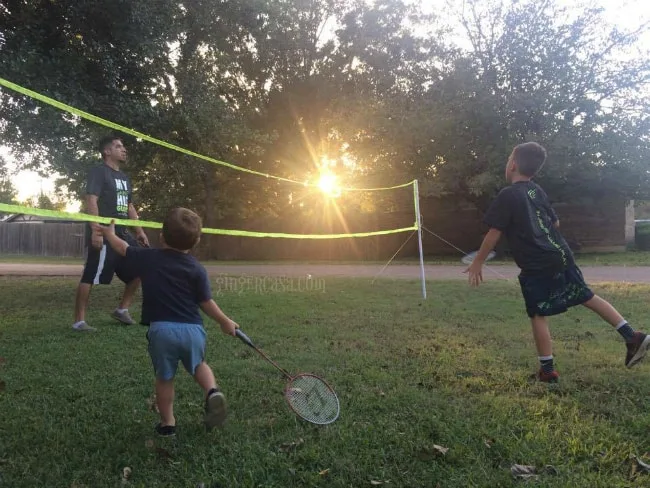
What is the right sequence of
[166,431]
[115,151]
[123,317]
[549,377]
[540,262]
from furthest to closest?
1. [123,317]
2. [115,151]
3. [540,262]
4. [549,377]
5. [166,431]

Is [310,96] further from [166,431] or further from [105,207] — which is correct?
[166,431]

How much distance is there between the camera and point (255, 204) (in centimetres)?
2503

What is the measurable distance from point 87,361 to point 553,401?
368cm

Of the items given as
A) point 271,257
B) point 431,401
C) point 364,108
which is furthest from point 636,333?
point 271,257

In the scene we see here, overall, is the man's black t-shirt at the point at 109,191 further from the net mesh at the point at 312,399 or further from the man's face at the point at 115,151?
the net mesh at the point at 312,399

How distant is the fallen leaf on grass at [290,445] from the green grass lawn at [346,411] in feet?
0.04

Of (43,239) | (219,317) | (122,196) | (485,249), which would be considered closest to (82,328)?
(122,196)

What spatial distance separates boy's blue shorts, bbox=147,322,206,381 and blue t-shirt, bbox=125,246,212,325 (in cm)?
5

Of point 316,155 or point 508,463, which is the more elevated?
point 316,155

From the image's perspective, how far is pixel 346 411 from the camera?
3264mm

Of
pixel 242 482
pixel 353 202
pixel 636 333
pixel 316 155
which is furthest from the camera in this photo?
pixel 316 155

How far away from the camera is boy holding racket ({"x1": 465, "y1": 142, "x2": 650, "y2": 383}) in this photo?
389 cm

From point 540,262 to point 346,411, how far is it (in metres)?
1.87

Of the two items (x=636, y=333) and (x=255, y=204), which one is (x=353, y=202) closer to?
(x=255, y=204)
